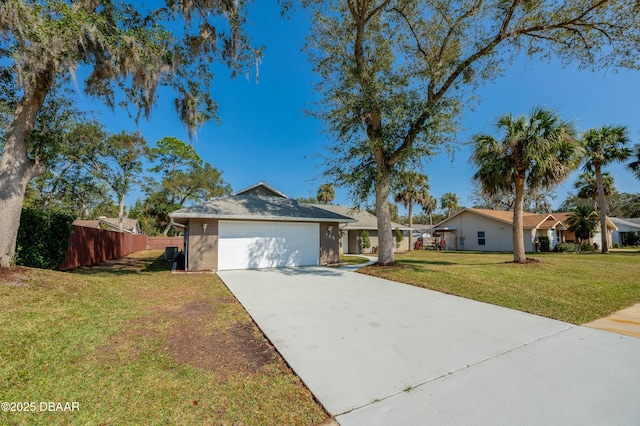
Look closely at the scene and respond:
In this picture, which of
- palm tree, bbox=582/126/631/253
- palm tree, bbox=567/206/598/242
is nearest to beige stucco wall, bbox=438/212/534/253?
palm tree, bbox=567/206/598/242

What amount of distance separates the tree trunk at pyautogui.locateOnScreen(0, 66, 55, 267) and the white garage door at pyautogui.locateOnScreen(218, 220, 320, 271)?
227 inches

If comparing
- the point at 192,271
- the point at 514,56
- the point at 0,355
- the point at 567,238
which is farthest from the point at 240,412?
the point at 567,238

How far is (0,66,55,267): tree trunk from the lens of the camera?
19.3ft

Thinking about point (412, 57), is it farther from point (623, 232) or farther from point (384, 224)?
point (623, 232)

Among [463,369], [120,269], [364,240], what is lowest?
[463,369]

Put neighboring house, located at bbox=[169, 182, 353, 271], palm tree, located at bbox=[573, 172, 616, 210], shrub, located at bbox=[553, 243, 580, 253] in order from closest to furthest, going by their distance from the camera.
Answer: neighboring house, located at bbox=[169, 182, 353, 271] → shrub, located at bbox=[553, 243, 580, 253] → palm tree, located at bbox=[573, 172, 616, 210]

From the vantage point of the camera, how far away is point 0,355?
297cm

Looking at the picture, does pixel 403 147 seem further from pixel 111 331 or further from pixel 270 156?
pixel 270 156

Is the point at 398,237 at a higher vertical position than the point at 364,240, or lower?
higher

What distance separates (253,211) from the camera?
464 inches

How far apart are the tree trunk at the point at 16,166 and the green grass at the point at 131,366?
50.3 inches

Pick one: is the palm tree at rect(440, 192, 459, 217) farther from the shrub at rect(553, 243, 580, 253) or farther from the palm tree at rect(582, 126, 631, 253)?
the palm tree at rect(582, 126, 631, 253)

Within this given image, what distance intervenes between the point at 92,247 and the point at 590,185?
120 ft

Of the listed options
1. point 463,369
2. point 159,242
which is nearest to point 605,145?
point 463,369
